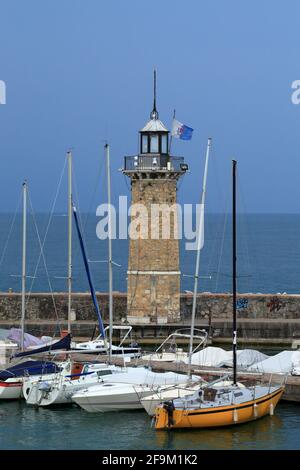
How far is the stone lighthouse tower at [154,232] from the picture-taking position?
41.7m

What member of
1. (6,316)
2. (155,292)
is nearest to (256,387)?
(155,292)

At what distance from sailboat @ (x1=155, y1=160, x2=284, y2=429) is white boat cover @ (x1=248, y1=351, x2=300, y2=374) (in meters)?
3.67

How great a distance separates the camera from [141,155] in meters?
41.8

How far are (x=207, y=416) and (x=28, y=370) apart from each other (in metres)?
6.28

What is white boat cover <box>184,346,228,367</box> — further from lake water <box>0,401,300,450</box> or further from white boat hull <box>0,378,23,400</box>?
white boat hull <box>0,378,23,400</box>

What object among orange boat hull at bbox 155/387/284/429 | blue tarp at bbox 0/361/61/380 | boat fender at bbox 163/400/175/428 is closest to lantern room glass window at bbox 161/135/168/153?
blue tarp at bbox 0/361/61/380

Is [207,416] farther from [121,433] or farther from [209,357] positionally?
Result: [209,357]

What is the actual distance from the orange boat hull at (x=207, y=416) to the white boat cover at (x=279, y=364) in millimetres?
4393

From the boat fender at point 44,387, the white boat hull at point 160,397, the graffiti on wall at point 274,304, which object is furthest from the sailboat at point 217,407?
the graffiti on wall at point 274,304

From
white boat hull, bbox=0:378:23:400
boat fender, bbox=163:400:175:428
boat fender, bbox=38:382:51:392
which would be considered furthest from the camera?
white boat hull, bbox=0:378:23:400

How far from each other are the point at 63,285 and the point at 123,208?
38091mm

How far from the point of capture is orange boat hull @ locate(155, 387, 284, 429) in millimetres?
28562

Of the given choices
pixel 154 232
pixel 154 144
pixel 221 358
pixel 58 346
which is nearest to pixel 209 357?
pixel 221 358
